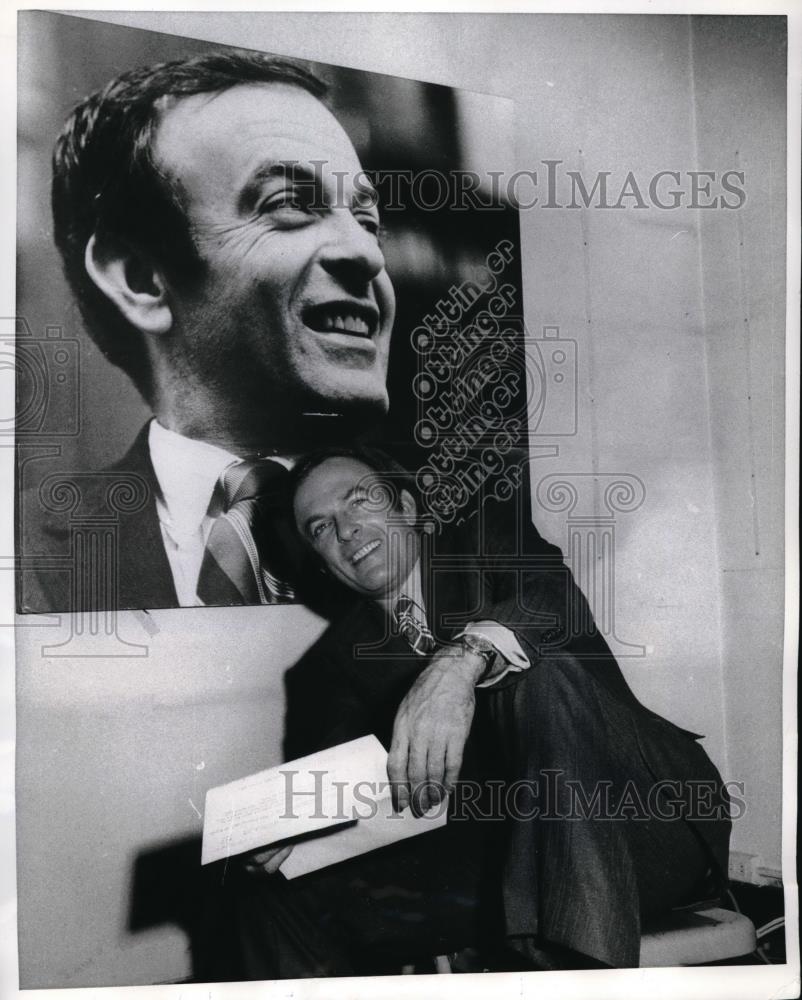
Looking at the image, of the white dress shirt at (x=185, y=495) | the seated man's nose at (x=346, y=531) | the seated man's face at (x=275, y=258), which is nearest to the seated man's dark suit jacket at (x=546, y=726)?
the seated man's nose at (x=346, y=531)

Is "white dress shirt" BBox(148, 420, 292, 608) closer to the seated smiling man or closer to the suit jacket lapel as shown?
the suit jacket lapel

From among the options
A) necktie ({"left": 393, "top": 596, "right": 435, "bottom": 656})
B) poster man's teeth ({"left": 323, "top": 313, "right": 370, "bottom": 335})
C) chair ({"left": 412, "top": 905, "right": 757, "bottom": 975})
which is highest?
poster man's teeth ({"left": 323, "top": 313, "right": 370, "bottom": 335})

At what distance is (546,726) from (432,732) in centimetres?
20

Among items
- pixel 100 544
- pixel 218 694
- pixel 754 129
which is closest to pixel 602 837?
pixel 218 694

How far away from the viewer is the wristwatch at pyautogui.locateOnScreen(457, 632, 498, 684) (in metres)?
1.46

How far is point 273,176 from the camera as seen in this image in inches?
56.7

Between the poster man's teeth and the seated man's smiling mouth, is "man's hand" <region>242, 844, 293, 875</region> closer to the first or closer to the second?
the seated man's smiling mouth

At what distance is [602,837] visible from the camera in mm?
1471

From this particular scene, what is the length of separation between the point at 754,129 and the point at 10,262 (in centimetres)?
130

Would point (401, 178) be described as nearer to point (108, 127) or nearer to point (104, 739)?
point (108, 127)

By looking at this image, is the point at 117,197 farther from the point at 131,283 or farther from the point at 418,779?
the point at 418,779

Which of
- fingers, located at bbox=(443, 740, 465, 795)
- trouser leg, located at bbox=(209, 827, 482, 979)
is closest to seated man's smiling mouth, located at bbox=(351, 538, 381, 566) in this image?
fingers, located at bbox=(443, 740, 465, 795)

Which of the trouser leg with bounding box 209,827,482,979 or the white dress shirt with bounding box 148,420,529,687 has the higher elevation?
the white dress shirt with bounding box 148,420,529,687

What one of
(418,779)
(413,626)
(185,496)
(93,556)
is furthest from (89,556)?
(418,779)
